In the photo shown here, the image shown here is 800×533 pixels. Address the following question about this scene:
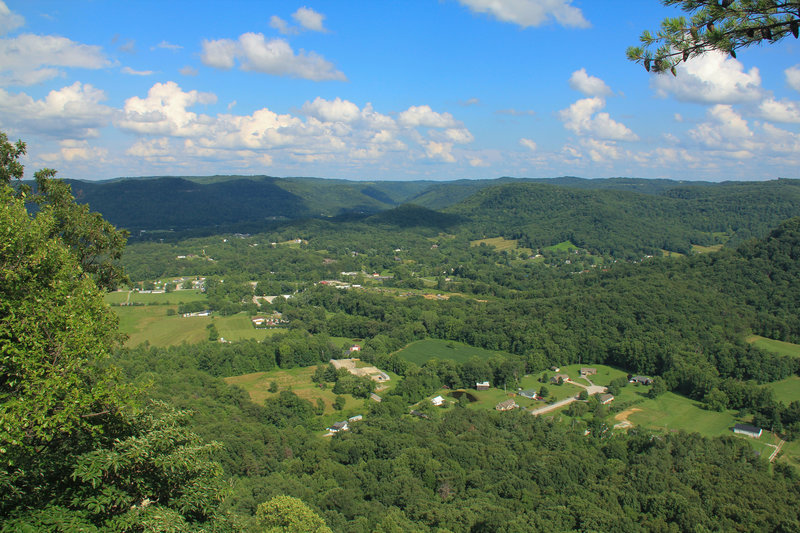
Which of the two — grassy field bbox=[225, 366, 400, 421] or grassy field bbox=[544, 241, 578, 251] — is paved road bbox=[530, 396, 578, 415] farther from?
grassy field bbox=[544, 241, 578, 251]

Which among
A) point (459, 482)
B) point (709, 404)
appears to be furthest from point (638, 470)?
point (709, 404)

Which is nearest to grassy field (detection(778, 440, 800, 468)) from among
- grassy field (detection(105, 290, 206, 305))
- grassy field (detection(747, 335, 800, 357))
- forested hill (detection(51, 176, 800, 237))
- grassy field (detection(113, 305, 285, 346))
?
grassy field (detection(747, 335, 800, 357))

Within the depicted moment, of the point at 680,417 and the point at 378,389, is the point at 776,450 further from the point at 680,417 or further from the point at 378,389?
the point at 378,389

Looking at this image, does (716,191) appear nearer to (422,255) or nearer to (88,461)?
(422,255)

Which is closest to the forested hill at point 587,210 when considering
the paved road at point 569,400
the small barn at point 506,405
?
the paved road at point 569,400

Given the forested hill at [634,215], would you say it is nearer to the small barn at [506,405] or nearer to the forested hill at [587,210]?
the forested hill at [587,210]

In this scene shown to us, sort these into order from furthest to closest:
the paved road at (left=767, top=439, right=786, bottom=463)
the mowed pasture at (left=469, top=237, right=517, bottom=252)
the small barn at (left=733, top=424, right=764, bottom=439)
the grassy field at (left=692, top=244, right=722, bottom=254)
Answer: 1. the mowed pasture at (left=469, top=237, right=517, bottom=252)
2. the grassy field at (left=692, top=244, right=722, bottom=254)
3. the small barn at (left=733, top=424, right=764, bottom=439)
4. the paved road at (left=767, top=439, right=786, bottom=463)

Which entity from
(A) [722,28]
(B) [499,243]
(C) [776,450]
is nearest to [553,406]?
(C) [776,450]
